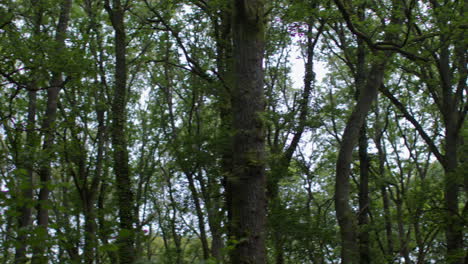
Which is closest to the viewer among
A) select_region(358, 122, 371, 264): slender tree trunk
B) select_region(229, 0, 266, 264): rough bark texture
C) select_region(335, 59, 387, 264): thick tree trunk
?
select_region(229, 0, 266, 264): rough bark texture

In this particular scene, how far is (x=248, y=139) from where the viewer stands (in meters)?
4.91

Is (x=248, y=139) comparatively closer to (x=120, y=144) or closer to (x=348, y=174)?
(x=348, y=174)

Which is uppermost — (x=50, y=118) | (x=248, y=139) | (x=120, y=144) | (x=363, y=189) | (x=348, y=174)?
(x=50, y=118)

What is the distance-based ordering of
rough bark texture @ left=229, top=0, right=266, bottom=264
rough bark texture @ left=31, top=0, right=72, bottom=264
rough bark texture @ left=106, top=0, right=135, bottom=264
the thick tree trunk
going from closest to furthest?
rough bark texture @ left=229, top=0, right=266, bottom=264
rough bark texture @ left=31, top=0, right=72, bottom=264
the thick tree trunk
rough bark texture @ left=106, top=0, right=135, bottom=264

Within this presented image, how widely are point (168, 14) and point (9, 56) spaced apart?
587 cm

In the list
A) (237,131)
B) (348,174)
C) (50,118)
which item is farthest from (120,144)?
(237,131)

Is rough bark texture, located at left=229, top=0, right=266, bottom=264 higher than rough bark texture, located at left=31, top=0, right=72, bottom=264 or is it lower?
lower

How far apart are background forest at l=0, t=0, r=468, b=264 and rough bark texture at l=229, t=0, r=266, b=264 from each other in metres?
0.01

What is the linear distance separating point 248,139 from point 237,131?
0.53ft

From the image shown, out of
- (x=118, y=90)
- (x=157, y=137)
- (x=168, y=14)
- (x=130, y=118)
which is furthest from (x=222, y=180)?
(x=157, y=137)

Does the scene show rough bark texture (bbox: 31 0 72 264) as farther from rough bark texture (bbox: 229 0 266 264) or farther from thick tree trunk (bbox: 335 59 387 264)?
thick tree trunk (bbox: 335 59 387 264)

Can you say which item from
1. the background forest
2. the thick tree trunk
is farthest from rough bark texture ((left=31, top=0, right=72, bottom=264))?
the thick tree trunk

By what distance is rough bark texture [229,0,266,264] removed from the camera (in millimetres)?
4773

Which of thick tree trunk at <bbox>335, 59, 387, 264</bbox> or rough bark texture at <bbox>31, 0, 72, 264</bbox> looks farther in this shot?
thick tree trunk at <bbox>335, 59, 387, 264</bbox>
